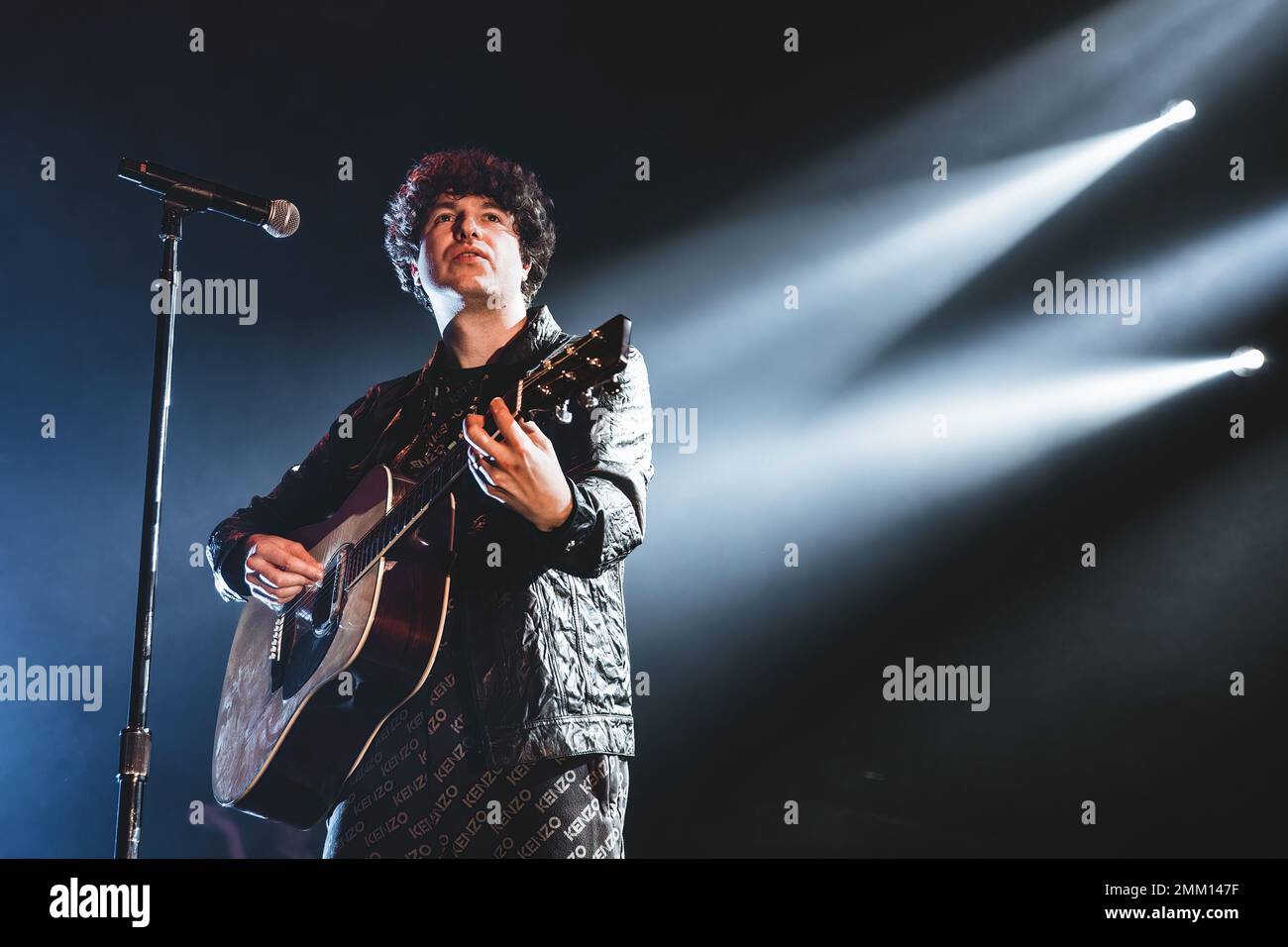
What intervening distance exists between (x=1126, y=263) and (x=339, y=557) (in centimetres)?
275

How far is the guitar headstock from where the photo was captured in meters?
1.87

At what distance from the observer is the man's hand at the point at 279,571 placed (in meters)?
2.21

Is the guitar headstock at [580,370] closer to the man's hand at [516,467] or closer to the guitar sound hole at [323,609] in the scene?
the man's hand at [516,467]

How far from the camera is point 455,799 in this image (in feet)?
6.28

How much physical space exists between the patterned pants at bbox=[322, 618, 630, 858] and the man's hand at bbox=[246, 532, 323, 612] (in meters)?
0.38

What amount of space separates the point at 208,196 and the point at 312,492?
697mm

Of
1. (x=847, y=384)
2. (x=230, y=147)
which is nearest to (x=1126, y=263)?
(x=847, y=384)

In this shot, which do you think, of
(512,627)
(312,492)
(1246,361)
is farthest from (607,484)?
(1246,361)

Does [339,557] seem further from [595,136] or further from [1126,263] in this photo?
[1126,263]
